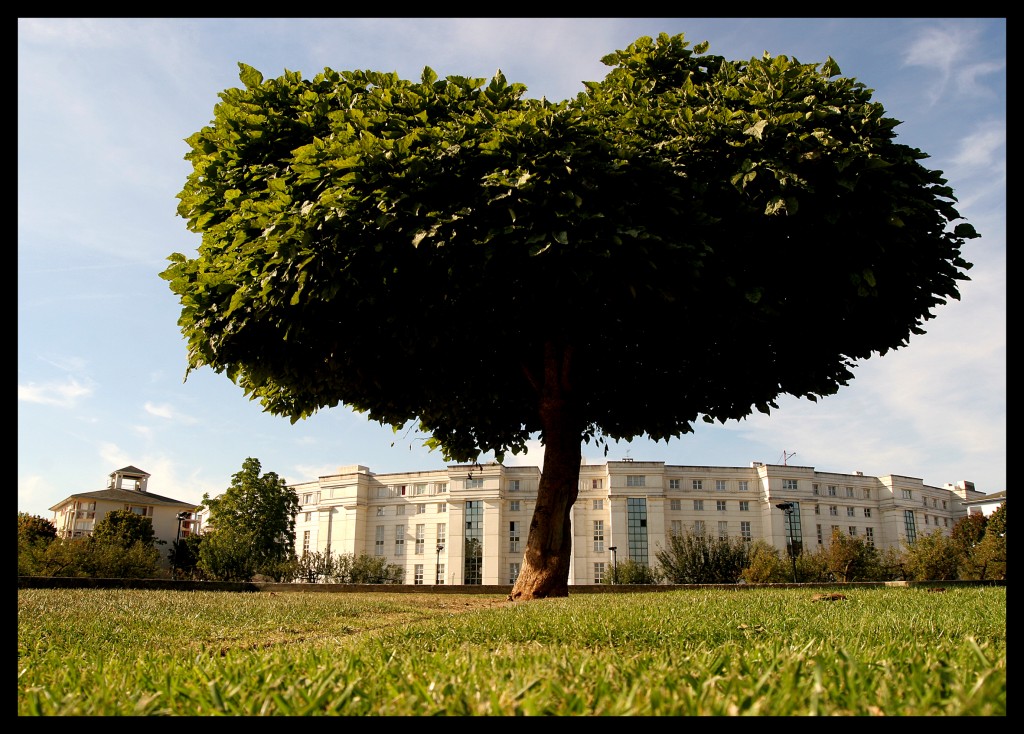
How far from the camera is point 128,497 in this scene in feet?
381

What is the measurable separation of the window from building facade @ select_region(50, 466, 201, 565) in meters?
49.0

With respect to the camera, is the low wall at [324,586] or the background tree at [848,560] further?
the background tree at [848,560]

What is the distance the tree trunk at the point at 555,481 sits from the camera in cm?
1582

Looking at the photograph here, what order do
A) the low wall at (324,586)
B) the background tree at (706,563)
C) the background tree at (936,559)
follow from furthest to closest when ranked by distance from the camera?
the background tree at (706,563)
the background tree at (936,559)
the low wall at (324,586)

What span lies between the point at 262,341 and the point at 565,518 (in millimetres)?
7746

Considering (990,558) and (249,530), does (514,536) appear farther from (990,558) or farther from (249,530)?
(990,558)

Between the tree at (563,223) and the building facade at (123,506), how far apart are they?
4220 inches

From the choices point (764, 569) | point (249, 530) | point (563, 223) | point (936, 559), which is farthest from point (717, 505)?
point (563, 223)

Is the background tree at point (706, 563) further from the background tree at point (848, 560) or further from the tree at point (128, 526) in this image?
the tree at point (128, 526)

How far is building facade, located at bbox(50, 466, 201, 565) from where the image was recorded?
113m

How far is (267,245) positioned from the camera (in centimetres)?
1096

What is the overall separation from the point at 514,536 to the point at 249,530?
47265mm

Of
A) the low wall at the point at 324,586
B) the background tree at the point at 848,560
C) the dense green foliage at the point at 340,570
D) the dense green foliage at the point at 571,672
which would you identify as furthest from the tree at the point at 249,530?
the dense green foliage at the point at 571,672
